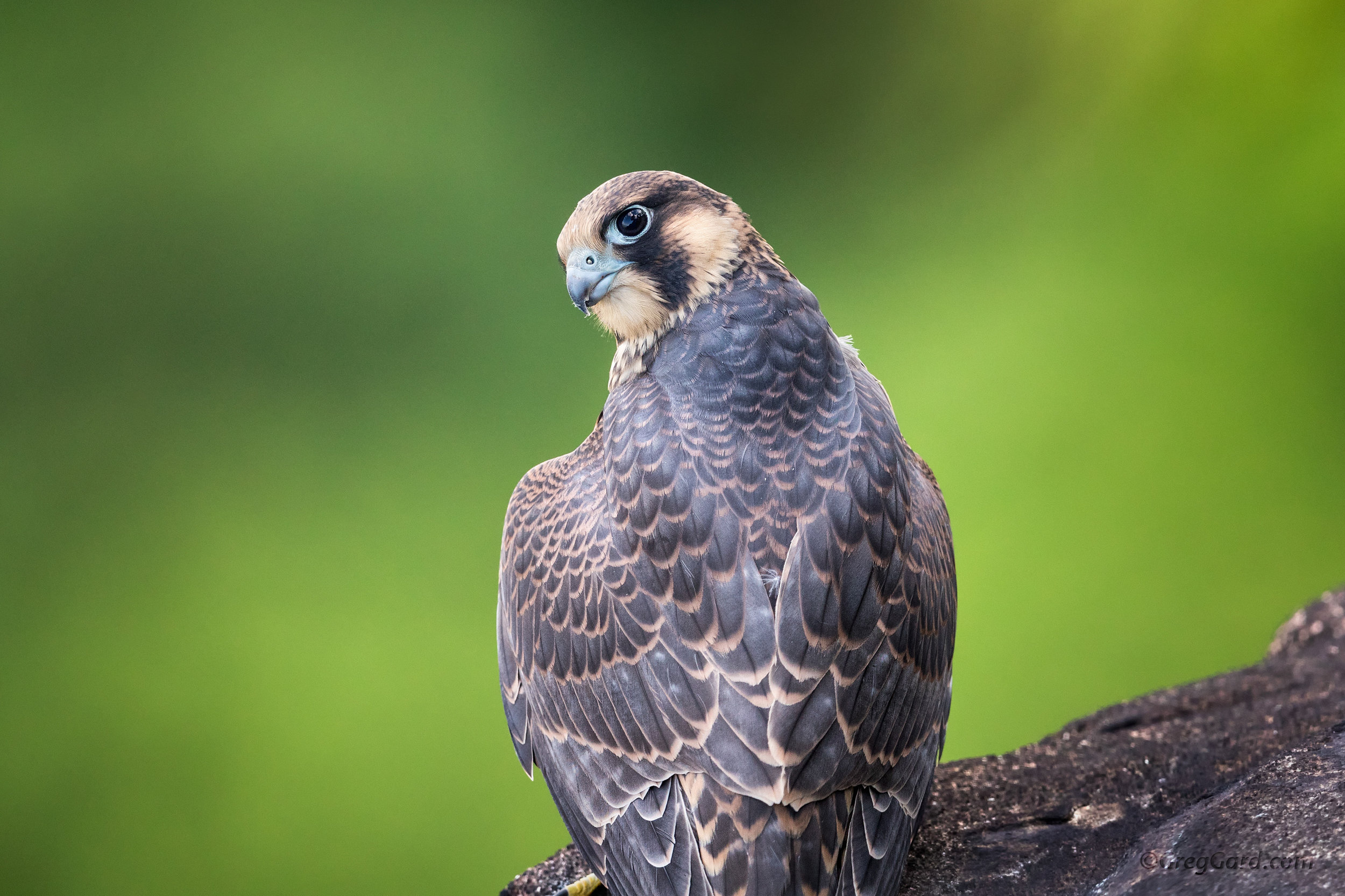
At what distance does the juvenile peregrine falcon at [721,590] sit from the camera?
76.1 inches

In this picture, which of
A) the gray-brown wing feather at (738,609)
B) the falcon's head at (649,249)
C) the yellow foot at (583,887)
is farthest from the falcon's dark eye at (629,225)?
the yellow foot at (583,887)

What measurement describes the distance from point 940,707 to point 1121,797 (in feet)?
2.69

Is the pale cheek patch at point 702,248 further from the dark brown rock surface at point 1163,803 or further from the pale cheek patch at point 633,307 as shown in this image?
the dark brown rock surface at point 1163,803

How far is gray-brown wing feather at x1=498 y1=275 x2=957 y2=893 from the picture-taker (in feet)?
6.34

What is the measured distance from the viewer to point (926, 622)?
2.19 metres

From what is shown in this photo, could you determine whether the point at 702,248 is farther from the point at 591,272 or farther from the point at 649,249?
the point at 591,272

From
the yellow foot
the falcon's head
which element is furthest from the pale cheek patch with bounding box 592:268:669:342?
the yellow foot

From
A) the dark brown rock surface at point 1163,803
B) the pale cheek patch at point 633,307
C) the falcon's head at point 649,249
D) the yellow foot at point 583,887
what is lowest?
the yellow foot at point 583,887

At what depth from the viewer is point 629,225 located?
7.57 ft

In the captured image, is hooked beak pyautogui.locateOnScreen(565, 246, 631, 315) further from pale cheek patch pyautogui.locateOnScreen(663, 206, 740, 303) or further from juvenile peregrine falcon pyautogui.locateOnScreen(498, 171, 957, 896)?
pale cheek patch pyautogui.locateOnScreen(663, 206, 740, 303)

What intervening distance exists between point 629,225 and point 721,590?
812 millimetres

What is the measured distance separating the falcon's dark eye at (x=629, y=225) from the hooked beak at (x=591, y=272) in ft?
0.14

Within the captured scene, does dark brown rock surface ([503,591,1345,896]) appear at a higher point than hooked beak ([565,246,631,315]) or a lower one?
lower

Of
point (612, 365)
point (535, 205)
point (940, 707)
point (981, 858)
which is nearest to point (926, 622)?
point (940, 707)
